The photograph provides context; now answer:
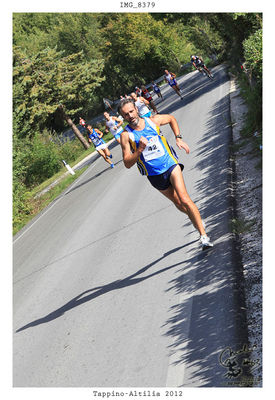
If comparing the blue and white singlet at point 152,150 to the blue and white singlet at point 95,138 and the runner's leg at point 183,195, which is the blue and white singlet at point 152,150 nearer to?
the runner's leg at point 183,195

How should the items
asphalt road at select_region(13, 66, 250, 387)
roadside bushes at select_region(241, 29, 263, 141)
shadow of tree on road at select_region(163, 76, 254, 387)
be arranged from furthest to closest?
roadside bushes at select_region(241, 29, 263, 141)
asphalt road at select_region(13, 66, 250, 387)
shadow of tree on road at select_region(163, 76, 254, 387)

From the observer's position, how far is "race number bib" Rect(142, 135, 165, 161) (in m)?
6.30

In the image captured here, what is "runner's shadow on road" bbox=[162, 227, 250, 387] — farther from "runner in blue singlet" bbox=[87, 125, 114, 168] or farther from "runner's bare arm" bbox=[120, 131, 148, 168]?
"runner in blue singlet" bbox=[87, 125, 114, 168]

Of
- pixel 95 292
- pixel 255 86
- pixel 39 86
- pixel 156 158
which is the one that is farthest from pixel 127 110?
pixel 39 86

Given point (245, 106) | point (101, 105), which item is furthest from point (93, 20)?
point (245, 106)

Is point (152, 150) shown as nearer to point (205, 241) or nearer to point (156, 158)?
point (156, 158)

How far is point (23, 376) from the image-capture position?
18.6ft

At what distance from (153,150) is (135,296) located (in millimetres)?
1920

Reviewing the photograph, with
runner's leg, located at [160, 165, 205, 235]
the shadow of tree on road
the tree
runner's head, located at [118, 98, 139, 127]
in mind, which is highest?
the tree

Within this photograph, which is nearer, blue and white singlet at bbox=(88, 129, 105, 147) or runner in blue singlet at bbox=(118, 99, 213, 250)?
runner in blue singlet at bbox=(118, 99, 213, 250)

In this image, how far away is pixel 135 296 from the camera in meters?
6.30

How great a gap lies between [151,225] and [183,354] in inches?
177

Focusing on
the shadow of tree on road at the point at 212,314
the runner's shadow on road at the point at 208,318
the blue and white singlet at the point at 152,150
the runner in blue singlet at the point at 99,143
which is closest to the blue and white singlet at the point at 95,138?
the runner in blue singlet at the point at 99,143

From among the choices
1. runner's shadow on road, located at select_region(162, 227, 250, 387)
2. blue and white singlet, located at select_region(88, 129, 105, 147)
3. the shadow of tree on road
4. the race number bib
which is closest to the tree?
blue and white singlet, located at select_region(88, 129, 105, 147)
